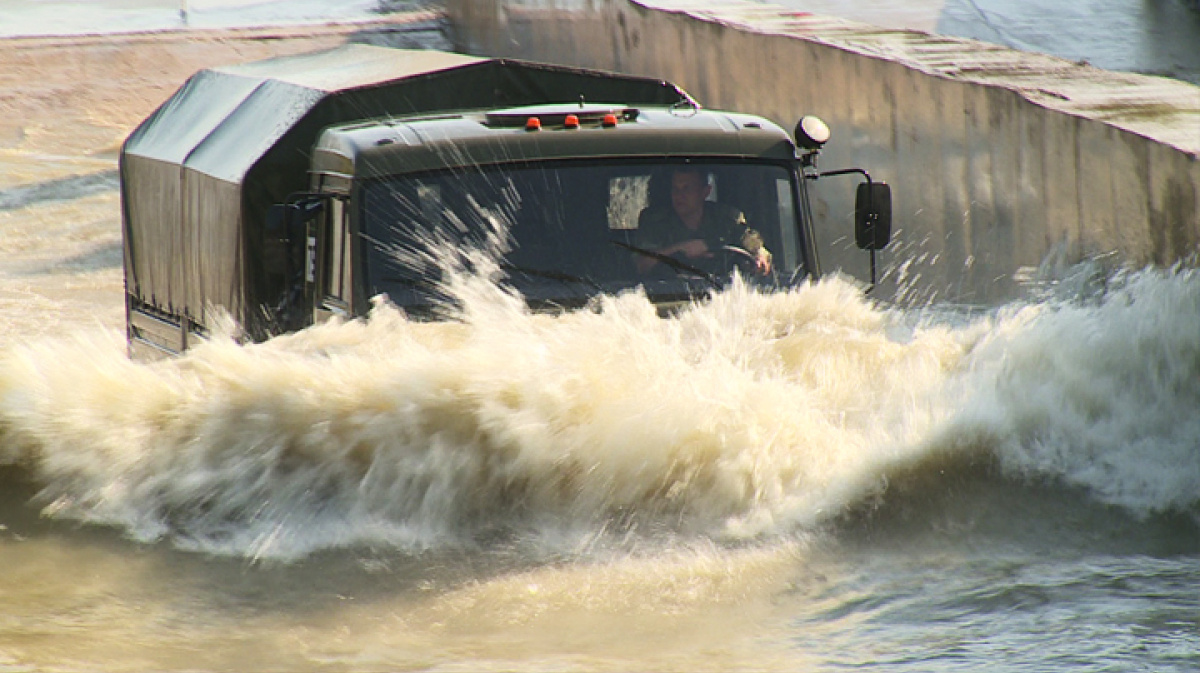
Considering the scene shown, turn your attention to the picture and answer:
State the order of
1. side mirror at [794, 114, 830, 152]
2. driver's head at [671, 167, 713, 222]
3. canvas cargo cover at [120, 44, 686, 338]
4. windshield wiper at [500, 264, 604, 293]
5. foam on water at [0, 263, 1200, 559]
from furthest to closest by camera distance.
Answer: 1. canvas cargo cover at [120, 44, 686, 338]
2. side mirror at [794, 114, 830, 152]
3. driver's head at [671, 167, 713, 222]
4. windshield wiper at [500, 264, 604, 293]
5. foam on water at [0, 263, 1200, 559]

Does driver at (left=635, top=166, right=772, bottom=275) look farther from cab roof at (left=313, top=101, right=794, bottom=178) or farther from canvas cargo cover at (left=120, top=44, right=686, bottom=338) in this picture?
canvas cargo cover at (left=120, top=44, right=686, bottom=338)

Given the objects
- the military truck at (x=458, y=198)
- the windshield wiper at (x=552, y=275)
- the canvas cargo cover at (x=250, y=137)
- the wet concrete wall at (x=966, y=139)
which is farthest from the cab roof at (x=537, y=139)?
the wet concrete wall at (x=966, y=139)

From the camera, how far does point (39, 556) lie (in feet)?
22.7

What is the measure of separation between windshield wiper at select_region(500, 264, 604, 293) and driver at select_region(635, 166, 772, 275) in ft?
0.83

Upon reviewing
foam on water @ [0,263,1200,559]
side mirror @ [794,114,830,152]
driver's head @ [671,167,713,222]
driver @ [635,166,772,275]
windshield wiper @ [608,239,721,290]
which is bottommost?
foam on water @ [0,263,1200,559]

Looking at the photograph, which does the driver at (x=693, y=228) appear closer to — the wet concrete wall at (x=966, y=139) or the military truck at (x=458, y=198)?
the military truck at (x=458, y=198)

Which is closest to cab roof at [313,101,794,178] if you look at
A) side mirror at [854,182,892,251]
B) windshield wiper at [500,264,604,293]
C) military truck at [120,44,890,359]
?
military truck at [120,44,890,359]

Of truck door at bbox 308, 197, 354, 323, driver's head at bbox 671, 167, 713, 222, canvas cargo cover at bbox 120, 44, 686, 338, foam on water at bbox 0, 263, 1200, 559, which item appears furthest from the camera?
canvas cargo cover at bbox 120, 44, 686, 338

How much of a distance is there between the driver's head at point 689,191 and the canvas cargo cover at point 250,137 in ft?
7.39

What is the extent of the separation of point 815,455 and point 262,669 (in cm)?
274

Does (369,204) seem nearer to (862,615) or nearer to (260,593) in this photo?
(260,593)

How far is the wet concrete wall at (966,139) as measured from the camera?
11266 millimetres

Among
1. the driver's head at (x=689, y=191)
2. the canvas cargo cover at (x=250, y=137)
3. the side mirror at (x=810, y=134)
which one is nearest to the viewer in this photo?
the driver's head at (x=689, y=191)

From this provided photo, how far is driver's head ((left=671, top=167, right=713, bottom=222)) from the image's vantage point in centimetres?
764
